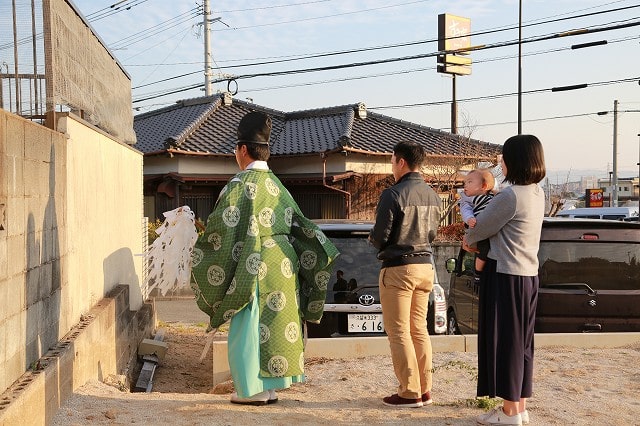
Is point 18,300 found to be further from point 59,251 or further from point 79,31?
point 79,31

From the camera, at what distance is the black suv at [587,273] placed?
677cm

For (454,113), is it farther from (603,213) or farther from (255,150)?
(255,150)

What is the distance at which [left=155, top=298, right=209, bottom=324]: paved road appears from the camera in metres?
13.2

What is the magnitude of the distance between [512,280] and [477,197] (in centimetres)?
89

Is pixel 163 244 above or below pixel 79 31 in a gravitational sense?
below

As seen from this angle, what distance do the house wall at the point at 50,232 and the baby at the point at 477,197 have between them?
9.01 feet

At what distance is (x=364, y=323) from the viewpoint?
6969mm

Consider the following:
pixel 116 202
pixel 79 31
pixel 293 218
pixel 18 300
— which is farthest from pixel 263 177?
pixel 116 202

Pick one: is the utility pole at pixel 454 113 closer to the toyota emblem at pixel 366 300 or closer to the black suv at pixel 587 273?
the black suv at pixel 587 273

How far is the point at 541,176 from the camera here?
457 centimetres

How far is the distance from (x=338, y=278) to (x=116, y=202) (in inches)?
119

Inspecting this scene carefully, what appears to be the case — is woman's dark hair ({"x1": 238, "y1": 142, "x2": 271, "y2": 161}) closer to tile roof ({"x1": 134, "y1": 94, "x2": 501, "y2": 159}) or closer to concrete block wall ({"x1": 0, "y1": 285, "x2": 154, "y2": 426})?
concrete block wall ({"x1": 0, "y1": 285, "x2": 154, "y2": 426})

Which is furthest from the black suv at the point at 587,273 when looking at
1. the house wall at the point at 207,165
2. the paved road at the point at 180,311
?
the house wall at the point at 207,165

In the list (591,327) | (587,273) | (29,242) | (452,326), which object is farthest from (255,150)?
(452,326)
